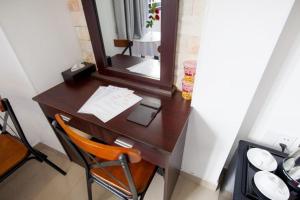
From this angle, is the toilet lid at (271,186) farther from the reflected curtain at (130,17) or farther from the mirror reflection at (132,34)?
the reflected curtain at (130,17)

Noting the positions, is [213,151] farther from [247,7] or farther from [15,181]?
[15,181]

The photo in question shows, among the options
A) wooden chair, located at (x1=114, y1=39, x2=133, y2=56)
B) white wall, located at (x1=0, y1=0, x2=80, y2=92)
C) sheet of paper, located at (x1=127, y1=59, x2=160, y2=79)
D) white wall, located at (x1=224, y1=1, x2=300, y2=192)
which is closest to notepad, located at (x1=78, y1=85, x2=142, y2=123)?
sheet of paper, located at (x1=127, y1=59, x2=160, y2=79)

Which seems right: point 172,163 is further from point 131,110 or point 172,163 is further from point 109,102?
point 109,102

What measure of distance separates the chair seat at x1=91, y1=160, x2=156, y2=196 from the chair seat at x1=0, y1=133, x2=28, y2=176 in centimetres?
56

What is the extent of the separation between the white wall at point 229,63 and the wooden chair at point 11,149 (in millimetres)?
1122

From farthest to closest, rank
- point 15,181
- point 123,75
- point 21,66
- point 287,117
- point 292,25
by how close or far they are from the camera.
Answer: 1. point 15,181
2. point 123,75
3. point 21,66
4. point 287,117
5. point 292,25

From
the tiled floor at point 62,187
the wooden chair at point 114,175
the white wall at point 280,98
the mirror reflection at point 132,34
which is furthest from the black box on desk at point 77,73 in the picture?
the white wall at point 280,98

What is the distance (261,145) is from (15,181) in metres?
1.93

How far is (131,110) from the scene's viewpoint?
89cm

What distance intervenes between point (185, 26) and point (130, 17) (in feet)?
1.10

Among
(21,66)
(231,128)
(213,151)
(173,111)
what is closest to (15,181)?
(21,66)

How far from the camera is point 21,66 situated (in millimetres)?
959

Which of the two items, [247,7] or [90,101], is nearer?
[247,7]

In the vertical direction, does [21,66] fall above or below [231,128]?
above
